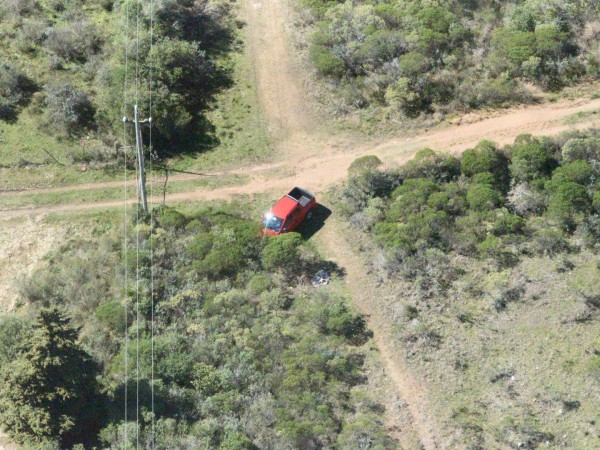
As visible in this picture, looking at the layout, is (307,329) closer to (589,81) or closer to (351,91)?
(351,91)

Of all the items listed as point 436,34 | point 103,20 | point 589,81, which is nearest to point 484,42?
point 436,34

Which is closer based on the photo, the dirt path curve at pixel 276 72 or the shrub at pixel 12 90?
the dirt path curve at pixel 276 72

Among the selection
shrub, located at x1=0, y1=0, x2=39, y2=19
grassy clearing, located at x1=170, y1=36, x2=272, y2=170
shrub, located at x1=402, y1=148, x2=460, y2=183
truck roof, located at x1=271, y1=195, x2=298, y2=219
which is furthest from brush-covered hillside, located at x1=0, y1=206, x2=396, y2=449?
shrub, located at x1=0, y1=0, x2=39, y2=19

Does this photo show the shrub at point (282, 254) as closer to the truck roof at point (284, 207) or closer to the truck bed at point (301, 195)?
the truck roof at point (284, 207)

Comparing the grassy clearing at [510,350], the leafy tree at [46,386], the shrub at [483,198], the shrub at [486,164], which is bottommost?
the grassy clearing at [510,350]

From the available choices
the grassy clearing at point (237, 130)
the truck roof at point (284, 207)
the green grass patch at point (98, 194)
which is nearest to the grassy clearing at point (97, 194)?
the green grass patch at point (98, 194)

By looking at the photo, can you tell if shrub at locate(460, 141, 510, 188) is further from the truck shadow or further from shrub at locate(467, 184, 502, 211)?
the truck shadow

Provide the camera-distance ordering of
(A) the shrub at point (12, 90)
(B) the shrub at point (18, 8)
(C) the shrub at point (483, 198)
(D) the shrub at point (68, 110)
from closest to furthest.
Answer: (C) the shrub at point (483, 198)
(D) the shrub at point (68, 110)
(A) the shrub at point (12, 90)
(B) the shrub at point (18, 8)

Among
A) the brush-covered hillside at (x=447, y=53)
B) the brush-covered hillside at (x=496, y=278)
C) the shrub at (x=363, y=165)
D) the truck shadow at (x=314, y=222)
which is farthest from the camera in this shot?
the brush-covered hillside at (x=447, y=53)
